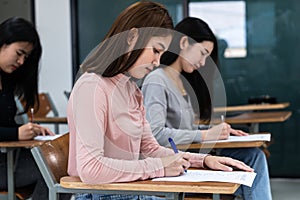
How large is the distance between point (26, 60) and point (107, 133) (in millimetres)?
1272

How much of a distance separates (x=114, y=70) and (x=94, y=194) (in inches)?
16.0

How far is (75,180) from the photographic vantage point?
159 cm

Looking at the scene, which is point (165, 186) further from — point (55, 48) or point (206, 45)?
point (55, 48)

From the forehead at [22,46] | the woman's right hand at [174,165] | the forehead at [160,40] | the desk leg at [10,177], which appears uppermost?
the forehead at [160,40]

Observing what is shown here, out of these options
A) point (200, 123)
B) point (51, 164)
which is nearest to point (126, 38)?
point (51, 164)

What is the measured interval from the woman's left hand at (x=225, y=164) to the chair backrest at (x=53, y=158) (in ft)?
1.61

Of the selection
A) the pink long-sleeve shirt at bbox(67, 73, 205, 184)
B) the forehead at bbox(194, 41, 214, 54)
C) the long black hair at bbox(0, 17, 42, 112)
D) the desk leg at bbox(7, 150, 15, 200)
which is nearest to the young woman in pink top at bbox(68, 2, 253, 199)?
the pink long-sleeve shirt at bbox(67, 73, 205, 184)

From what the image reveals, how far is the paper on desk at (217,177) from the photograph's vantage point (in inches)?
61.8

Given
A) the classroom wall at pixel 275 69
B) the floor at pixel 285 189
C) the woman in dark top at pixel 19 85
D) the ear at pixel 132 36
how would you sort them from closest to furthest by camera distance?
the ear at pixel 132 36 → the woman in dark top at pixel 19 85 → the floor at pixel 285 189 → the classroom wall at pixel 275 69

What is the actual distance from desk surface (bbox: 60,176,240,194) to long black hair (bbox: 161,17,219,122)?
1133 millimetres

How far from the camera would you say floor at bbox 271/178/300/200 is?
4116mm

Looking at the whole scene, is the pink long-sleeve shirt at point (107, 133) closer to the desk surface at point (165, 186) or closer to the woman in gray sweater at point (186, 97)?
the desk surface at point (165, 186)

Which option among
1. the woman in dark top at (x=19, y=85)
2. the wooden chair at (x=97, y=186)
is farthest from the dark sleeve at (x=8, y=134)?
the wooden chair at (x=97, y=186)

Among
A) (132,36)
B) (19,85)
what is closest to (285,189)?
(19,85)
